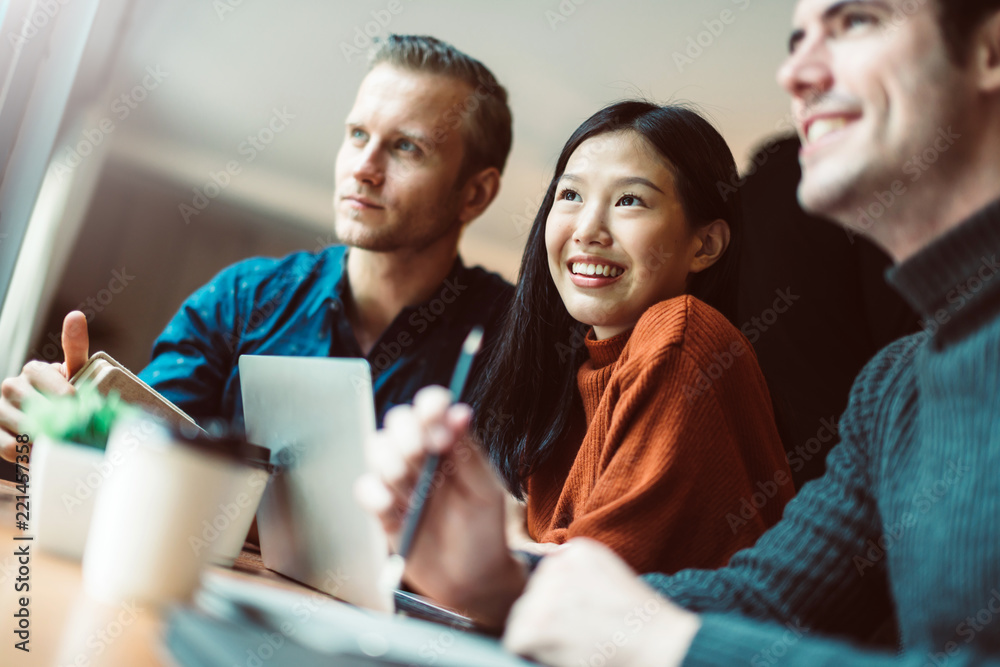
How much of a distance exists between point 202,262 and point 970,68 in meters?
1.95

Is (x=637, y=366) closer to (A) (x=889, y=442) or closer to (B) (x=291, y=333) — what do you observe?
(A) (x=889, y=442)

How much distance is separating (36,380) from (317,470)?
49 cm

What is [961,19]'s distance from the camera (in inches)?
24.5

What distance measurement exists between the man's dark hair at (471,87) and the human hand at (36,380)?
107cm

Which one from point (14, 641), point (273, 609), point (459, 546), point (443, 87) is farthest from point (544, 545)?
point (443, 87)

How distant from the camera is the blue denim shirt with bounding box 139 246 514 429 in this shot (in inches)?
66.9

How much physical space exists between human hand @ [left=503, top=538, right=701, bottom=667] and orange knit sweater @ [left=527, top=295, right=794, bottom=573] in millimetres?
322

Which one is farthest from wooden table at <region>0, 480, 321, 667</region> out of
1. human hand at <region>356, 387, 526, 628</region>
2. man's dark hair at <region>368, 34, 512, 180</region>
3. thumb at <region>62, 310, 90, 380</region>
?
man's dark hair at <region>368, 34, 512, 180</region>

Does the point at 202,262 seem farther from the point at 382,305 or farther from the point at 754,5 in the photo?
the point at 754,5

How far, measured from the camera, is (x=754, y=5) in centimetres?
190

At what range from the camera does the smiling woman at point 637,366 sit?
0.95m

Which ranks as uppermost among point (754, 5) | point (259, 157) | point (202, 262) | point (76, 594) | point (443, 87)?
point (754, 5)

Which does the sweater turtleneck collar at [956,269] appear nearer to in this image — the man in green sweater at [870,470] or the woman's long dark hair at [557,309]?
the man in green sweater at [870,470]

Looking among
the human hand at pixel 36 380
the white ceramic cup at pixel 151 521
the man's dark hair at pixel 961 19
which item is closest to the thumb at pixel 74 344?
the human hand at pixel 36 380
